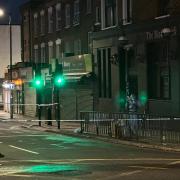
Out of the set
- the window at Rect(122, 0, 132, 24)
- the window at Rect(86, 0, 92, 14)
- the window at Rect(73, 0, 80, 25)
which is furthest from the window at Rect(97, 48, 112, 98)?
the window at Rect(73, 0, 80, 25)

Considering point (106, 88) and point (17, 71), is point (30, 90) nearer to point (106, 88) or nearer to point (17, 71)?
point (17, 71)

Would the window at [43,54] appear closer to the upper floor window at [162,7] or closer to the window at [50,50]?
the window at [50,50]

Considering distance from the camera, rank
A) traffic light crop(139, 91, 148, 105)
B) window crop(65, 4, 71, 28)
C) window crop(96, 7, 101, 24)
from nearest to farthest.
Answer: traffic light crop(139, 91, 148, 105) → window crop(96, 7, 101, 24) → window crop(65, 4, 71, 28)

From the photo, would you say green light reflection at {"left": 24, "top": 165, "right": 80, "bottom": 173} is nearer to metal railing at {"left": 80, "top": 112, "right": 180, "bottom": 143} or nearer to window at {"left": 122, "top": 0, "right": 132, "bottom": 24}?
metal railing at {"left": 80, "top": 112, "right": 180, "bottom": 143}

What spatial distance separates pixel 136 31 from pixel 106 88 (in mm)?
5847

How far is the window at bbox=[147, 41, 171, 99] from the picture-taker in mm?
28859

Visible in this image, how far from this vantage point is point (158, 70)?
2964 cm

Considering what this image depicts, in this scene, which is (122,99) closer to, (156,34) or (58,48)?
(156,34)

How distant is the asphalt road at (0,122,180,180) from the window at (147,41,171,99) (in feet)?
23.4

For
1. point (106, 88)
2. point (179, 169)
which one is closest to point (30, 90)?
point (106, 88)

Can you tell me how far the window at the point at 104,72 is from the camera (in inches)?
1390

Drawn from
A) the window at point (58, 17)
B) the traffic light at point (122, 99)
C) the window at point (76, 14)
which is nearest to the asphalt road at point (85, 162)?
the traffic light at point (122, 99)

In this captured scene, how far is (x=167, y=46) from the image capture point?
2838 centimetres

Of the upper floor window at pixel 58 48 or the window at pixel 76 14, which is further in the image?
the upper floor window at pixel 58 48
